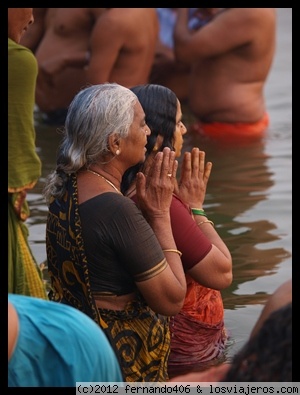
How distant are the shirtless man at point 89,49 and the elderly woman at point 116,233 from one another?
186 inches

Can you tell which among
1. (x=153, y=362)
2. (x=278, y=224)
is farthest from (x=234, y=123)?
(x=153, y=362)

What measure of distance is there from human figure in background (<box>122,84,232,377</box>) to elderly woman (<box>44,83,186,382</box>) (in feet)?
0.61

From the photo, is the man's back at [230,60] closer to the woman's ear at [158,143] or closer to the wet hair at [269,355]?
the woman's ear at [158,143]

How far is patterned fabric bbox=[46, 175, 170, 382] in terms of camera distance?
3775 mm

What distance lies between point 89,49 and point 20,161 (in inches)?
187

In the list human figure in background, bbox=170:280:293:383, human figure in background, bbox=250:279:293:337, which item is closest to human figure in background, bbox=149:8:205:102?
human figure in background, bbox=250:279:293:337

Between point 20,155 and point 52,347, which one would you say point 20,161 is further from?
point 52,347

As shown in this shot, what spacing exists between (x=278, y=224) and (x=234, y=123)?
2.36 m

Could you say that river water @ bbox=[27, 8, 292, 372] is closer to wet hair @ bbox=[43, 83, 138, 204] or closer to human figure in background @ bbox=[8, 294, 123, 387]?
wet hair @ bbox=[43, 83, 138, 204]

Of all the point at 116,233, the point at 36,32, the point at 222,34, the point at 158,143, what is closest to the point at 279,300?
the point at 116,233

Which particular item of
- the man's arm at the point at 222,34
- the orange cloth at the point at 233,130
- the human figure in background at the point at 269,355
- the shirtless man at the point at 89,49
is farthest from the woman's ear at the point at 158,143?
the orange cloth at the point at 233,130

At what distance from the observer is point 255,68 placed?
8.80 m

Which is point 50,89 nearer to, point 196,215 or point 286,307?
point 196,215

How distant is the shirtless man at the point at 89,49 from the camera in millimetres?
8766
